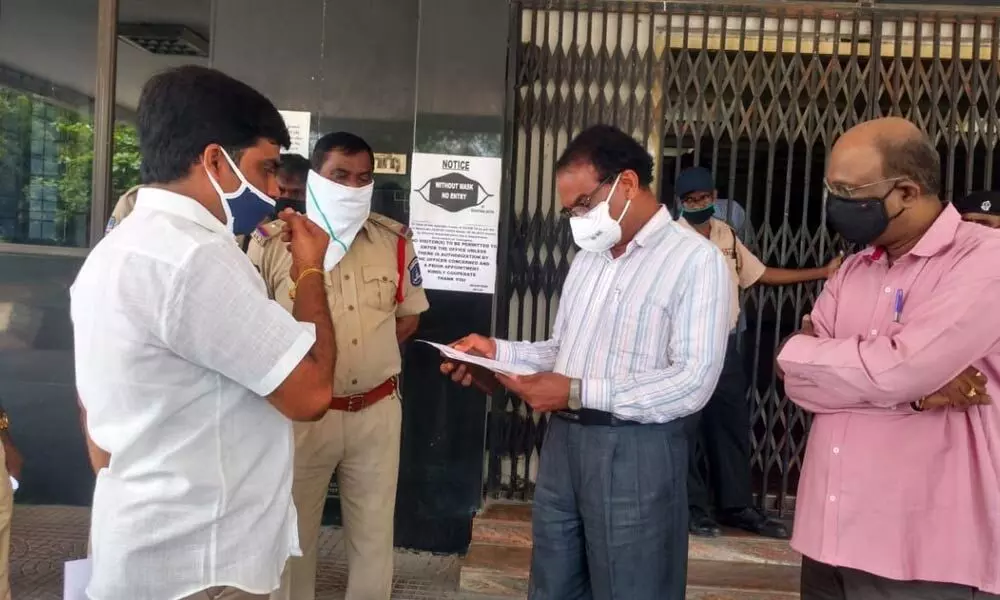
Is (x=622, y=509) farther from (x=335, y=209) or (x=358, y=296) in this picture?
(x=335, y=209)

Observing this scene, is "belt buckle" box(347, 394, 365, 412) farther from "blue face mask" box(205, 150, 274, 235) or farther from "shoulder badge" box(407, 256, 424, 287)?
"blue face mask" box(205, 150, 274, 235)

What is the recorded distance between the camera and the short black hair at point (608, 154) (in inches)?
98.0

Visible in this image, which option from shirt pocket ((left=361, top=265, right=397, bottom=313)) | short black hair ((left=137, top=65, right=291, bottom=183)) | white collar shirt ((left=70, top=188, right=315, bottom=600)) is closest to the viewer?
white collar shirt ((left=70, top=188, right=315, bottom=600))

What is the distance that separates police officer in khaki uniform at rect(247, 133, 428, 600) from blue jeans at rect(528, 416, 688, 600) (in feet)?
3.50

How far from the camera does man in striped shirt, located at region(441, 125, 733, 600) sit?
234 cm

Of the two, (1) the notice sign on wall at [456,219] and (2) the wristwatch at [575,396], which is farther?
(1) the notice sign on wall at [456,219]

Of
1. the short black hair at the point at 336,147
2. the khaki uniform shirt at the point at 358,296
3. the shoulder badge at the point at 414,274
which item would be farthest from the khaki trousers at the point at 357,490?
the short black hair at the point at 336,147

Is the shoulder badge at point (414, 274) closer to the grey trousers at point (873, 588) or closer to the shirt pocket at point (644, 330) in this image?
A: the shirt pocket at point (644, 330)

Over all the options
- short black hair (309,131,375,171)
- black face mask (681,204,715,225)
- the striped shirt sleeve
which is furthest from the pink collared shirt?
black face mask (681,204,715,225)

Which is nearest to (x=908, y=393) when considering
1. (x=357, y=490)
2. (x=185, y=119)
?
(x=185, y=119)

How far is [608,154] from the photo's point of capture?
249 centimetres

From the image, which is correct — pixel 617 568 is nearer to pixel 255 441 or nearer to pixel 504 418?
pixel 255 441

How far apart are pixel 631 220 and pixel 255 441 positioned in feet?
4.19

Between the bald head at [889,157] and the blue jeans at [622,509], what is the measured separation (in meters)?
0.87
